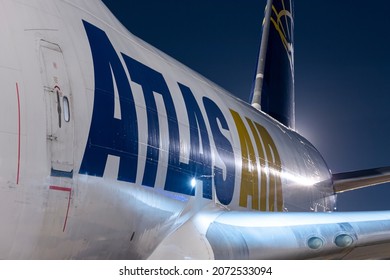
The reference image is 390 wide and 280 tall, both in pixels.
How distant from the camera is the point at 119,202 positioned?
16.3 ft

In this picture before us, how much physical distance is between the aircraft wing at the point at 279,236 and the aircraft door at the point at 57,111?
144cm

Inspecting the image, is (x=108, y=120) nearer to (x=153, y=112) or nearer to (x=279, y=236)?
(x=153, y=112)

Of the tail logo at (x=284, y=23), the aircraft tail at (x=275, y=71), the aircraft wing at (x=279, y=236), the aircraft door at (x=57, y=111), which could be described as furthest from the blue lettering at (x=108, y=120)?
the tail logo at (x=284, y=23)

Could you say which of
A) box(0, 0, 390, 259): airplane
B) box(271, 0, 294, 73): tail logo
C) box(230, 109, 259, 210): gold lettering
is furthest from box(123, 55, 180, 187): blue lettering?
box(271, 0, 294, 73): tail logo

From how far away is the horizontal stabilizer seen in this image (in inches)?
528

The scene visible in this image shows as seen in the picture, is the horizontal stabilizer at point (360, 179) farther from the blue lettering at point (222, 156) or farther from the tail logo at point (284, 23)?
the blue lettering at point (222, 156)

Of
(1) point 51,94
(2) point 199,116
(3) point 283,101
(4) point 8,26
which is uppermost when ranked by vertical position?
(3) point 283,101

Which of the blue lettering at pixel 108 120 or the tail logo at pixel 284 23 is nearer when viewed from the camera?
the blue lettering at pixel 108 120

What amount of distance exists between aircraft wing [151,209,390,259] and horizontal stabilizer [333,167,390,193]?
262 inches

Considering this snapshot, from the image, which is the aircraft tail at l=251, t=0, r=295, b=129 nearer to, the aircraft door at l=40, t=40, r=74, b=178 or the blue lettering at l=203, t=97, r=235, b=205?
the blue lettering at l=203, t=97, r=235, b=205

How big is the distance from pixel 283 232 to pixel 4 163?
321 centimetres

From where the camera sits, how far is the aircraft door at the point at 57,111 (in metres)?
4.19
